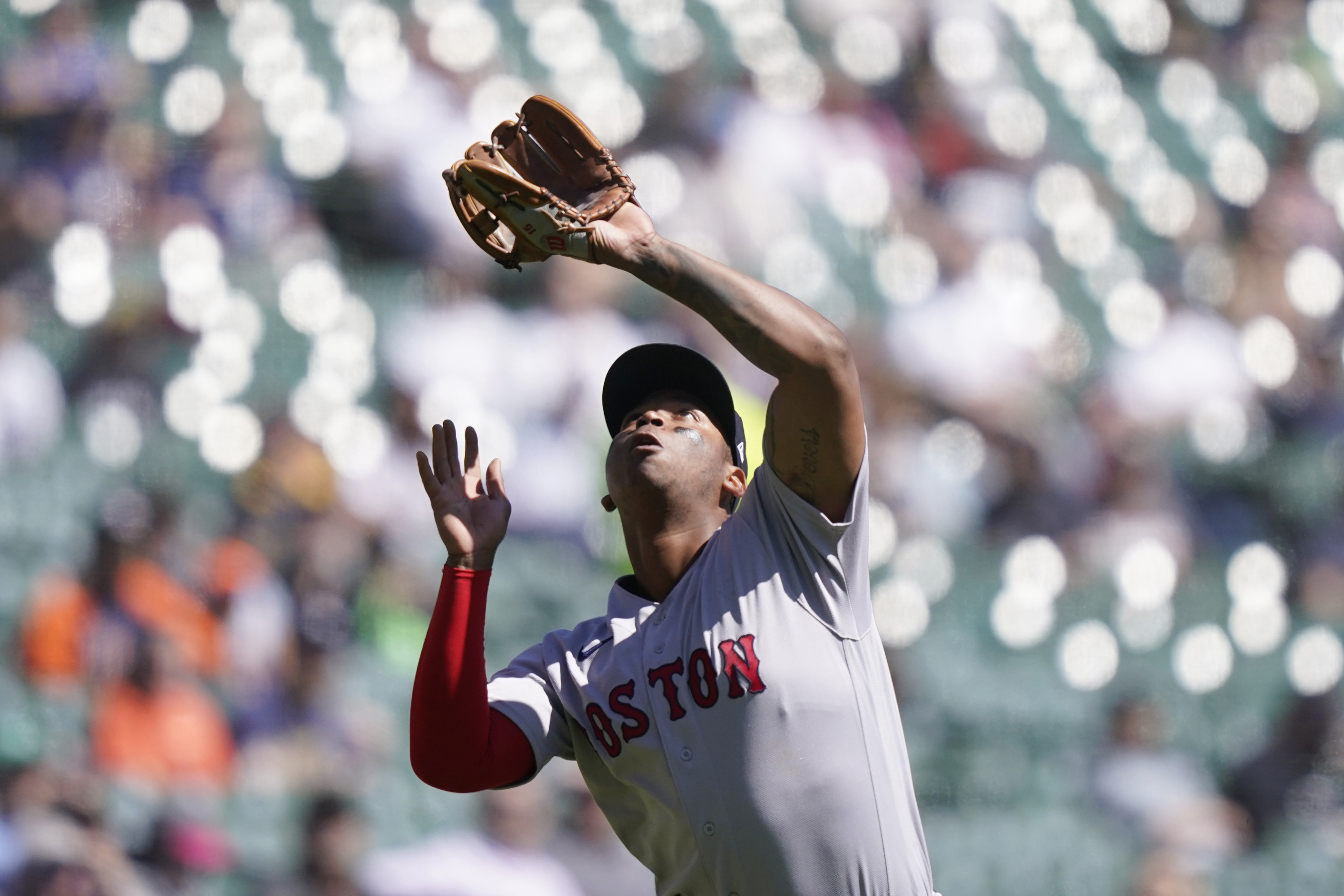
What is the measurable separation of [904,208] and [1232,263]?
3.80 ft

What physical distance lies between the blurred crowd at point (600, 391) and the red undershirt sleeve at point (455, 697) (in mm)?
1628

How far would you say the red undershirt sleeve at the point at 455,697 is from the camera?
1.71 metres

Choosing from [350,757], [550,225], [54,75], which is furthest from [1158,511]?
[54,75]

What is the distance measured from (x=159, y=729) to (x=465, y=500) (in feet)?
5.99

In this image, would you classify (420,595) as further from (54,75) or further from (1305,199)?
(1305,199)

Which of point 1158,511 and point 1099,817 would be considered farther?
point 1158,511

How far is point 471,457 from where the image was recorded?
6.18 ft

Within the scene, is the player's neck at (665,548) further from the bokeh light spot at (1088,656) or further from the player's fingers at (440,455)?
the bokeh light spot at (1088,656)

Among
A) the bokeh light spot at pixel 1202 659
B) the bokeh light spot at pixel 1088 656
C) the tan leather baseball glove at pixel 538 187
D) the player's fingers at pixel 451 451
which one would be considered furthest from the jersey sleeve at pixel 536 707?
the bokeh light spot at pixel 1202 659

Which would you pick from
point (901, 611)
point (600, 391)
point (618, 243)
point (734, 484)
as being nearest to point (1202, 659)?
point (901, 611)

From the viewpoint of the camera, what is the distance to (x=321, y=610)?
3.35 meters

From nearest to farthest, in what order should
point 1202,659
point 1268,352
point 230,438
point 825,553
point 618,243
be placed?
point 618,243
point 825,553
point 230,438
point 1202,659
point 1268,352

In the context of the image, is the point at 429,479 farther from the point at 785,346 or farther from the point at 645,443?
the point at 785,346

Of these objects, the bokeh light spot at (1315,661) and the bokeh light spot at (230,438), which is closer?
the bokeh light spot at (230,438)
